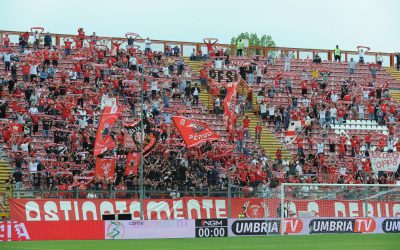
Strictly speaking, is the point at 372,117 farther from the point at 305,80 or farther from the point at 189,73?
the point at 189,73

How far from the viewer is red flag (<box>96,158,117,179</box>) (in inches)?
1978

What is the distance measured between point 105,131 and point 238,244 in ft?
48.4

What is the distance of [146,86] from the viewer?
196 ft

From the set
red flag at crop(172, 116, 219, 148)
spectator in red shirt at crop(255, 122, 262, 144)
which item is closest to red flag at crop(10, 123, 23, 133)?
red flag at crop(172, 116, 219, 148)

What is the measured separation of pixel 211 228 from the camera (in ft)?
138

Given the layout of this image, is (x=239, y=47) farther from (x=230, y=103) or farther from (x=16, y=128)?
(x=16, y=128)

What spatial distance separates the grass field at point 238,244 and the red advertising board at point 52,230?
0.91 metres

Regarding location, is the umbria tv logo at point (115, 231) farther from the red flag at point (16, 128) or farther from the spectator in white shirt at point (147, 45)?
the spectator in white shirt at point (147, 45)

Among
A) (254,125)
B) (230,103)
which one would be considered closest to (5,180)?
(230,103)

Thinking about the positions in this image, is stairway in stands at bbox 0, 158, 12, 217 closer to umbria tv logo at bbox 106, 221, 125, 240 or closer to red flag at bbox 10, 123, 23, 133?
red flag at bbox 10, 123, 23, 133

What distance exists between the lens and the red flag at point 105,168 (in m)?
50.2

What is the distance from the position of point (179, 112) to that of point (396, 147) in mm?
14029

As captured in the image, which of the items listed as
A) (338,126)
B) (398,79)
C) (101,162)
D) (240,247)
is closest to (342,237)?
(240,247)

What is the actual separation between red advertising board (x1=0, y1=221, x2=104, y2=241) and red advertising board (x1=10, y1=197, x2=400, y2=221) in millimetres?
6346
